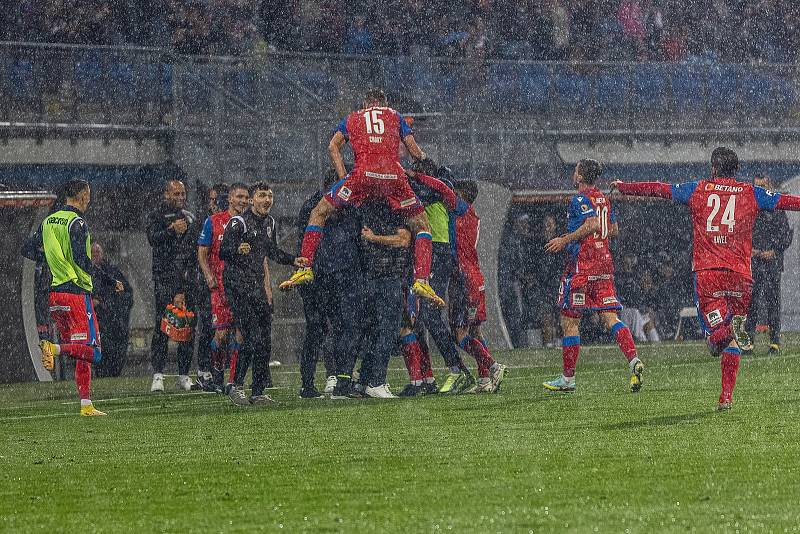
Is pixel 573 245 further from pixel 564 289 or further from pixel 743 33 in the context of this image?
pixel 743 33

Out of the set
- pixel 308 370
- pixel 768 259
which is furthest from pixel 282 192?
pixel 308 370

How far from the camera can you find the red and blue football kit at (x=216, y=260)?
12836 millimetres

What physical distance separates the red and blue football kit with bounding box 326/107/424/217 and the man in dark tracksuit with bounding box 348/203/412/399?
107mm

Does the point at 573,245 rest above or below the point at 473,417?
above

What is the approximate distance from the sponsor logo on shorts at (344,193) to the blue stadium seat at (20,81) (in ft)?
32.8

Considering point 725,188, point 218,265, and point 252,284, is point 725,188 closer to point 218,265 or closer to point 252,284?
point 252,284

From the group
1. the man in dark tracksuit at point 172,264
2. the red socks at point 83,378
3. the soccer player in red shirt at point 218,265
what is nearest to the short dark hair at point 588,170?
the soccer player in red shirt at point 218,265

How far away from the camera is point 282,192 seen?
20.2 metres

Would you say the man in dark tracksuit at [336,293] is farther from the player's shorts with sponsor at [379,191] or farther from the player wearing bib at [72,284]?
the player wearing bib at [72,284]

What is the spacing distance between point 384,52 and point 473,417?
51.1 ft

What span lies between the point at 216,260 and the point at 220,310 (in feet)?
1.56

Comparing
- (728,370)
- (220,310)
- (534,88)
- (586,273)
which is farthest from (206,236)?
(534,88)

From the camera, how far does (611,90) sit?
24.5m

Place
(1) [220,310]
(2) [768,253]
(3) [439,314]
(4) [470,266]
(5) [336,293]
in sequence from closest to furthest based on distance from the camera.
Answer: (5) [336,293] < (3) [439,314] < (4) [470,266] < (1) [220,310] < (2) [768,253]
